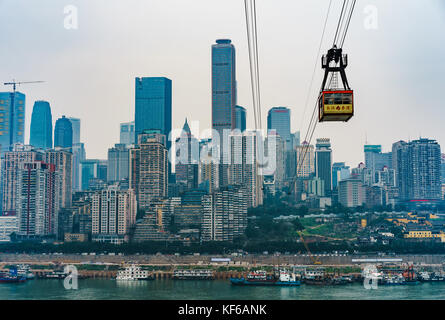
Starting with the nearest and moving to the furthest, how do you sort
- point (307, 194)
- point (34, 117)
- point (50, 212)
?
point (50, 212), point (307, 194), point (34, 117)

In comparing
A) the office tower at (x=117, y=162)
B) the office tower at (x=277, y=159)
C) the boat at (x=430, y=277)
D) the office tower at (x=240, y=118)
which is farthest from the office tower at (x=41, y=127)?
the boat at (x=430, y=277)

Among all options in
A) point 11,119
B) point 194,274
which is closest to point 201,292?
point 194,274

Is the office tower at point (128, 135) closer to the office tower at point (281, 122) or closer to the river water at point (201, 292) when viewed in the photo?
the office tower at point (281, 122)

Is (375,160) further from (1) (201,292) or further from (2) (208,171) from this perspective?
(1) (201,292)

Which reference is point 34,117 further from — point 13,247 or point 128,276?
point 128,276

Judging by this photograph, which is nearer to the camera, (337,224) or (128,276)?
(128,276)
